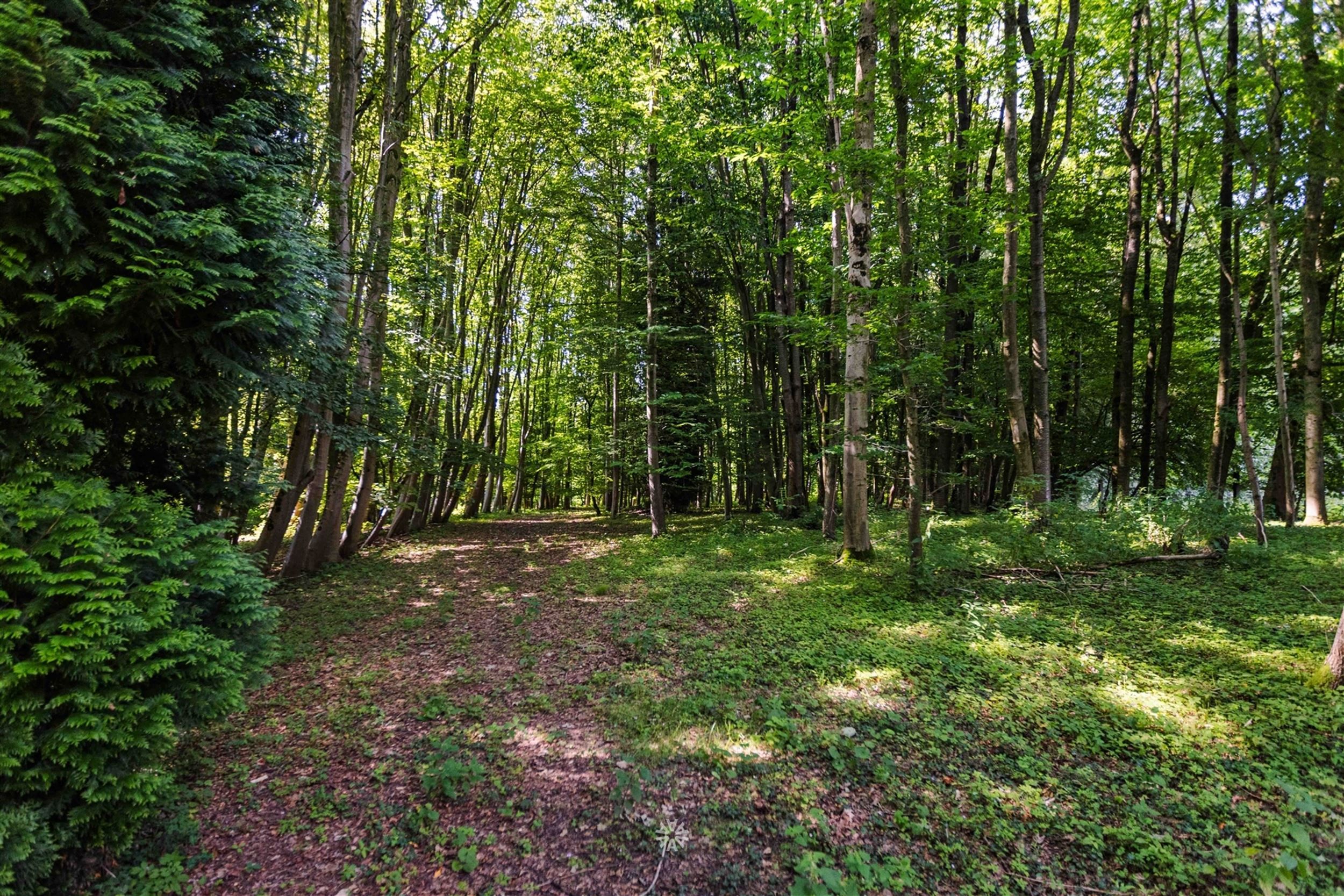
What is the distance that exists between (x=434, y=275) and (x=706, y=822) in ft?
25.2

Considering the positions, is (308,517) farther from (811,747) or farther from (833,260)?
(833,260)

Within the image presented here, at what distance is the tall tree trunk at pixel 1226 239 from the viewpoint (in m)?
8.40

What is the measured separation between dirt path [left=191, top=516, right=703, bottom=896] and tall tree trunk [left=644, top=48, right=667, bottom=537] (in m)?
5.52

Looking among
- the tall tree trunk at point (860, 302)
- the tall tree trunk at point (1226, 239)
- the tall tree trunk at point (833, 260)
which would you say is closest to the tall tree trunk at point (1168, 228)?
the tall tree trunk at point (1226, 239)

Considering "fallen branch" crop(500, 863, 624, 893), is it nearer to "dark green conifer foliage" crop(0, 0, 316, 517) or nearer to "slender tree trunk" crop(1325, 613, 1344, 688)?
"dark green conifer foliage" crop(0, 0, 316, 517)

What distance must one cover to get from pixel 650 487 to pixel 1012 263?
7672 millimetres

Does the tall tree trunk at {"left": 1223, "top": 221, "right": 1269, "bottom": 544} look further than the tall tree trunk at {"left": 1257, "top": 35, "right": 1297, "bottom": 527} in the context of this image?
Yes

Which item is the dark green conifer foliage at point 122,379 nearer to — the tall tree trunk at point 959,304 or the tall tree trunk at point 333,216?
the tall tree trunk at point 333,216

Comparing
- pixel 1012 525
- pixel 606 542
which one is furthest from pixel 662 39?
pixel 1012 525

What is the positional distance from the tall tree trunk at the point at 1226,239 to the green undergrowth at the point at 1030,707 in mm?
3755

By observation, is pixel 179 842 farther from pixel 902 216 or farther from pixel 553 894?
pixel 902 216

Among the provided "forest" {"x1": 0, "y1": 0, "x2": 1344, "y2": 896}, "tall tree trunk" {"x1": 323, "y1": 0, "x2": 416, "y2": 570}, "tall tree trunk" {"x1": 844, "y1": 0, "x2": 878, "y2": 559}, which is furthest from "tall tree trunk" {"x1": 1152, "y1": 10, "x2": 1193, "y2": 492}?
"tall tree trunk" {"x1": 323, "y1": 0, "x2": 416, "y2": 570}

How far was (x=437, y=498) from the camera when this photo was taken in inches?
573

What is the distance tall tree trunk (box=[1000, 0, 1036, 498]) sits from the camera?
7.20 meters
